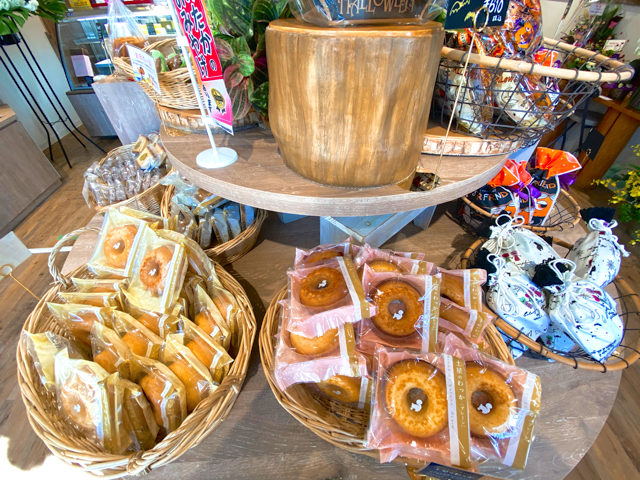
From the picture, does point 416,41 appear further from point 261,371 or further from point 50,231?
point 50,231

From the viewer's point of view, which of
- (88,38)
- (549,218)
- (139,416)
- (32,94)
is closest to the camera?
(139,416)

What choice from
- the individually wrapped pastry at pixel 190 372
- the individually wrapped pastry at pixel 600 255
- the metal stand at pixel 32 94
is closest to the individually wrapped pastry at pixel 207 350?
the individually wrapped pastry at pixel 190 372

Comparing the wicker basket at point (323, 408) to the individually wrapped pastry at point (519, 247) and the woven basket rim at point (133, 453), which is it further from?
the individually wrapped pastry at point (519, 247)

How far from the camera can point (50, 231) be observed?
183 centimetres

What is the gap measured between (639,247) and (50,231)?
3.54 metres

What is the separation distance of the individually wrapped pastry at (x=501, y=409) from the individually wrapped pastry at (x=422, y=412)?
A: 3 cm

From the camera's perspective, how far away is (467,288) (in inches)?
27.3

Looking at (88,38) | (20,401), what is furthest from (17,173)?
(20,401)

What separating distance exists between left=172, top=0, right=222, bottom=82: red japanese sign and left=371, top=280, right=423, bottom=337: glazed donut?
539 millimetres

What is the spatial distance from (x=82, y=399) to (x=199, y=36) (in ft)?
2.33

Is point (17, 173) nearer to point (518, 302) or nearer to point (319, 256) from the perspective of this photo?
point (319, 256)

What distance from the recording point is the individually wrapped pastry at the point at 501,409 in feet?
1.59

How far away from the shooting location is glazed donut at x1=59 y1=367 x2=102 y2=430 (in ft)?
1.86

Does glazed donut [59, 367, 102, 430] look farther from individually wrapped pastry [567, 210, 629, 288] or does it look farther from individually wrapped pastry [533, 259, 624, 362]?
individually wrapped pastry [567, 210, 629, 288]
